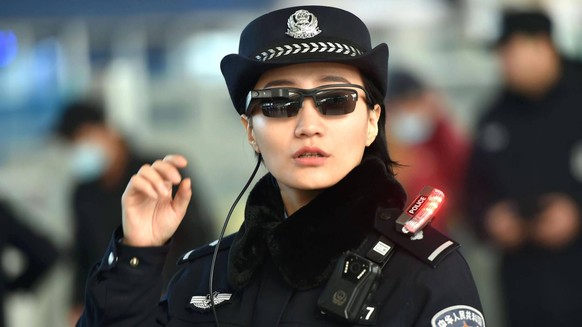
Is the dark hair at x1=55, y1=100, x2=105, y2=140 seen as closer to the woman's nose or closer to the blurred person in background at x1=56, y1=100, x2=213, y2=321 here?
the blurred person in background at x1=56, y1=100, x2=213, y2=321

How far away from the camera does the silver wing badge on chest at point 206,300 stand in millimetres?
2857

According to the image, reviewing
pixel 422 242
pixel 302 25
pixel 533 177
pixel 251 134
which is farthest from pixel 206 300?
pixel 533 177

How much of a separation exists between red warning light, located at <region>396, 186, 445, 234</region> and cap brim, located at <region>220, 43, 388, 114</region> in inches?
11.8

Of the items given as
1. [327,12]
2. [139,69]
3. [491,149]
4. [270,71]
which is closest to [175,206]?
[270,71]

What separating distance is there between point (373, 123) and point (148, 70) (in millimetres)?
4823

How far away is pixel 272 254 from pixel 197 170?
4.56m

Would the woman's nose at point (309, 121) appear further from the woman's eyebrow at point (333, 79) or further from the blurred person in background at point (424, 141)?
the blurred person in background at point (424, 141)

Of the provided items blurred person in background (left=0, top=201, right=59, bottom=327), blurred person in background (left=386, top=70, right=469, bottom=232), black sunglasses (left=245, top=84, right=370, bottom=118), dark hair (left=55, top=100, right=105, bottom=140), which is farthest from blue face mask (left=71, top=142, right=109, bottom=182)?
black sunglasses (left=245, top=84, right=370, bottom=118)

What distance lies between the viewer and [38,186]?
7.68m

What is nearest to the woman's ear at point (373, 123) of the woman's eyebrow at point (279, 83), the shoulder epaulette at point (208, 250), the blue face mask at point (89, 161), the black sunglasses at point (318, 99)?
the black sunglasses at point (318, 99)

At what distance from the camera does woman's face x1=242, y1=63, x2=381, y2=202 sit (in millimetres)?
2789

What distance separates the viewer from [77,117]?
6.83 m

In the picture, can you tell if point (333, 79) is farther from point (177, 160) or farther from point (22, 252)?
point (22, 252)

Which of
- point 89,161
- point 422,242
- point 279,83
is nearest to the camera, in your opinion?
point 422,242
